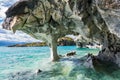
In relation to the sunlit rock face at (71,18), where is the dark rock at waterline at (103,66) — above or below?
below

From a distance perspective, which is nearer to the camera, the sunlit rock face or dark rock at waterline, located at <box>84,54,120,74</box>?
the sunlit rock face

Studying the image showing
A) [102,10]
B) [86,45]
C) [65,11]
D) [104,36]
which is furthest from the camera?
[86,45]

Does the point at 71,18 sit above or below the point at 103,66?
above

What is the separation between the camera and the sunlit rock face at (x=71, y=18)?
19.8m

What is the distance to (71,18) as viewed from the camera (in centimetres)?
2862

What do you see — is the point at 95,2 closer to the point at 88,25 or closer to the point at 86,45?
the point at 88,25

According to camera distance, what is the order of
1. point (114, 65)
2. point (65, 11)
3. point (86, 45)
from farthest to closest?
point (86, 45) < point (114, 65) < point (65, 11)

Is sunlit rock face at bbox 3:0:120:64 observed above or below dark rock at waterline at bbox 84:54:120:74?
above

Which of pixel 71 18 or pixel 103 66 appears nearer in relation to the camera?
pixel 103 66

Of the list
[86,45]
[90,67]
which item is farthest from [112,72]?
[86,45]

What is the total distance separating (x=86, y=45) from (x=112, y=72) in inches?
3090

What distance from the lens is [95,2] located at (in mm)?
21000

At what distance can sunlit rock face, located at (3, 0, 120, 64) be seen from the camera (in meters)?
19.8

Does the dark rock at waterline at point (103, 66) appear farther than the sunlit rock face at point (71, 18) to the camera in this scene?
Yes
